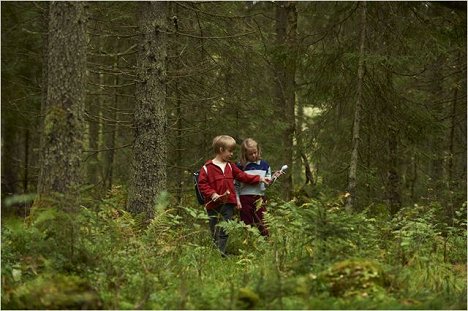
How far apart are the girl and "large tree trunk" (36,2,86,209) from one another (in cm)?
342

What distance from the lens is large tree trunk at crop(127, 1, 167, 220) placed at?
9.69 metres

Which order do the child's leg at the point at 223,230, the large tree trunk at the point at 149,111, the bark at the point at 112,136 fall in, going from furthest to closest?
the bark at the point at 112,136 < the large tree trunk at the point at 149,111 < the child's leg at the point at 223,230

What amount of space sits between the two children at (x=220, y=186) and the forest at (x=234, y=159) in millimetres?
281

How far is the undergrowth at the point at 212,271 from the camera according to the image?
16.8 ft

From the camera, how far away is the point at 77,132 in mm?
6371

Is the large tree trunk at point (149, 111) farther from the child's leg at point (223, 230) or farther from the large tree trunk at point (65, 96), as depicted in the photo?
the large tree trunk at point (65, 96)

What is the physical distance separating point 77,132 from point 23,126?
15217 mm

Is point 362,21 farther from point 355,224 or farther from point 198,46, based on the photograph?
point 355,224

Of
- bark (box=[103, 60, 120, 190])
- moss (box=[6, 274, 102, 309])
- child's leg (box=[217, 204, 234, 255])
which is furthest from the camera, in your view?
bark (box=[103, 60, 120, 190])

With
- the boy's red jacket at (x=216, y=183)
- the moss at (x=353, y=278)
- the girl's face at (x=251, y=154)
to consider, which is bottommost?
the moss at (x=353, y=278)

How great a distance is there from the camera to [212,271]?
6.86 metres

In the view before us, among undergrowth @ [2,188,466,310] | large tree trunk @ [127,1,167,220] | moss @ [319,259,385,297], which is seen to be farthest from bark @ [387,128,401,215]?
moss @ [319,259,385,297]

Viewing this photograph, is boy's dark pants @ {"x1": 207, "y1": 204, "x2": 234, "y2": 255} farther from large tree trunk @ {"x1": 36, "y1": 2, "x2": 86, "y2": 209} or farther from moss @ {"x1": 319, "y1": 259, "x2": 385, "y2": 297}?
moss @ {"x1": 319, "y1": 259, "x2": 385, "y2": 297}

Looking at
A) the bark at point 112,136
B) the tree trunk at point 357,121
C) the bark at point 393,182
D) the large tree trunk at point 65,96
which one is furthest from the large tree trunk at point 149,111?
the bark at point 393,182
